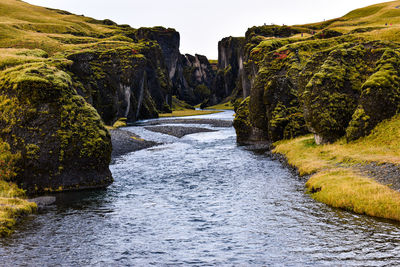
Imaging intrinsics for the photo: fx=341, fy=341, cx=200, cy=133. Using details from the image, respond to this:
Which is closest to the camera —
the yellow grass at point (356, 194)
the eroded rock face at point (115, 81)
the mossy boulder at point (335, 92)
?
the yellow grass at point (356, 194)

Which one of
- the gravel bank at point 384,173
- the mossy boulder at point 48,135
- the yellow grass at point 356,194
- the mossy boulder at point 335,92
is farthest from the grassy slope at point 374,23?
the mossy boulder at point 48,135

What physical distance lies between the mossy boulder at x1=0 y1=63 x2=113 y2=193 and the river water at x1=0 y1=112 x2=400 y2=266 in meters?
2.62

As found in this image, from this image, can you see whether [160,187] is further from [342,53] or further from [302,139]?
[342,53]

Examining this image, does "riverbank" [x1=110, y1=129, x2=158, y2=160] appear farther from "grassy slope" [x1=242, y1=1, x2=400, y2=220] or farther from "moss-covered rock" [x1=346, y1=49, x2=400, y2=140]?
"moss-covered rock" [x1=346, y1=49, x2=400, y2=140]

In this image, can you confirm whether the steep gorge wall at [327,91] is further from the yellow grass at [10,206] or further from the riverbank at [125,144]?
the yellow grass at [10,206]

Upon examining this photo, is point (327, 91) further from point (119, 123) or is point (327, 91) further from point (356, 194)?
point (119, 123)

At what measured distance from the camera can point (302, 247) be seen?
699 inches

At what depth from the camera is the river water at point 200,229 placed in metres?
16.9

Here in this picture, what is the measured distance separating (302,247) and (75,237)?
42.0 feet

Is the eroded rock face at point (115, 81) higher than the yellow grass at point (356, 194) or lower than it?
higher

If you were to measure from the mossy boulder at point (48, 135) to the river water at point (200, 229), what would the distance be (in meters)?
2.62

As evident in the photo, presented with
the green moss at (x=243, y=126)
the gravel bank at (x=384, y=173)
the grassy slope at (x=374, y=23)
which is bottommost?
the gravel bank at (x=384, y=173)

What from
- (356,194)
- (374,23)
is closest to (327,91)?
(356,194)

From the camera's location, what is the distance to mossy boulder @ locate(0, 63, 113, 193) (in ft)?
98.2
